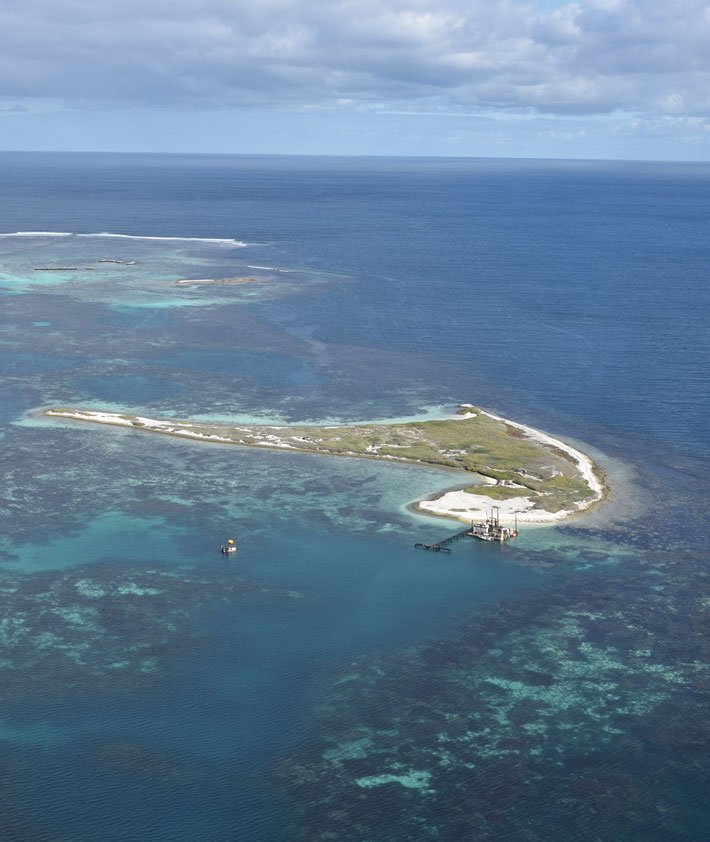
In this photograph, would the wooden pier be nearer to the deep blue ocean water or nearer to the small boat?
the deep blue ocean water

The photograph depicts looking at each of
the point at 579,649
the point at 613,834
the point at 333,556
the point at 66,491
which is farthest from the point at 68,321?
the point at 613,834

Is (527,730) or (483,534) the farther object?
(483,534)

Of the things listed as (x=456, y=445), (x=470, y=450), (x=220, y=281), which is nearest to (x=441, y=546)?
(x=470, y=450)

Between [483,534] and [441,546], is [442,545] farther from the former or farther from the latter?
[483,534]

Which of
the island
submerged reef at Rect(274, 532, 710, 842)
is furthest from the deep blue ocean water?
the island

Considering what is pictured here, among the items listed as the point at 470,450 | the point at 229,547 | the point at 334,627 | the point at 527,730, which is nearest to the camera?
the point at 527,730

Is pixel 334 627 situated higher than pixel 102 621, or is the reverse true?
pixel 334 627

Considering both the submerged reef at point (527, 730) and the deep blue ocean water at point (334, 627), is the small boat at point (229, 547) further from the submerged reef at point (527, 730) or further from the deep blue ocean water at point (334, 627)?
the submerged reef at point (527, 730)
